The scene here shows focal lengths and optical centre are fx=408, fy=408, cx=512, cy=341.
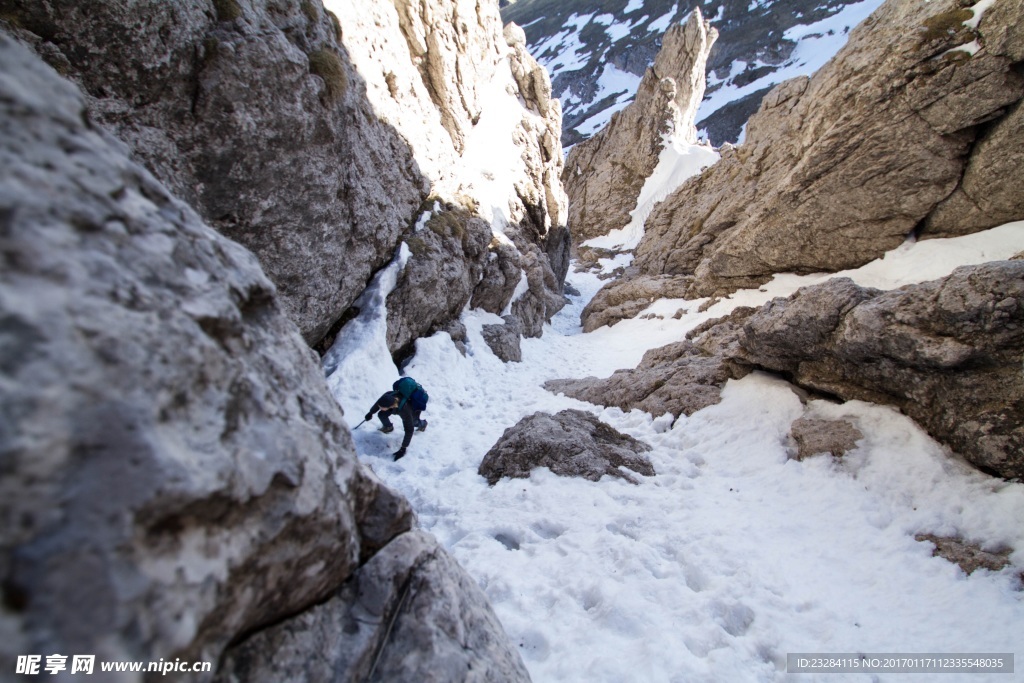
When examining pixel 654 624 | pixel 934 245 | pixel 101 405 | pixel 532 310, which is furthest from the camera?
pixel 532 310

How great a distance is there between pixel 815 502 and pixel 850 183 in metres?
18.4

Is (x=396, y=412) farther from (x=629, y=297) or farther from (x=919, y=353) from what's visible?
(x=629, y=297)

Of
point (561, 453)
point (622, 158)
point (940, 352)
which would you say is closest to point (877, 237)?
point (940, 352)

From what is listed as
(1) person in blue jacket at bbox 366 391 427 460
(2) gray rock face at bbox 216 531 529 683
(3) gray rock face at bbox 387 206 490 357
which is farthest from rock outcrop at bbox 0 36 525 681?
(3) gray rock face at bbox 387 206 490 357

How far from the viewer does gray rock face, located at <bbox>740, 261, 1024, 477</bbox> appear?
6.64m

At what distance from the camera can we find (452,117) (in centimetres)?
2134

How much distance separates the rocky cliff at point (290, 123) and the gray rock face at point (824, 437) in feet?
34.9

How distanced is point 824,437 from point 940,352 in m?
2.41

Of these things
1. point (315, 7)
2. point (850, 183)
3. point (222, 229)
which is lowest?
point (850, 183)

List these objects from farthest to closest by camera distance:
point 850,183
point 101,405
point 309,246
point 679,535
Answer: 1. point 850,183
2. point 309,246
3. point 679,535
4. point 101,405

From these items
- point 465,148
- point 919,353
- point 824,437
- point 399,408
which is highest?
point 465,148

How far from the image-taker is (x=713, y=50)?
109 metres

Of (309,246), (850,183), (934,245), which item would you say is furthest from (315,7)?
(934,245)

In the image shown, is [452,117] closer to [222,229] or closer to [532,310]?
[532,310]
